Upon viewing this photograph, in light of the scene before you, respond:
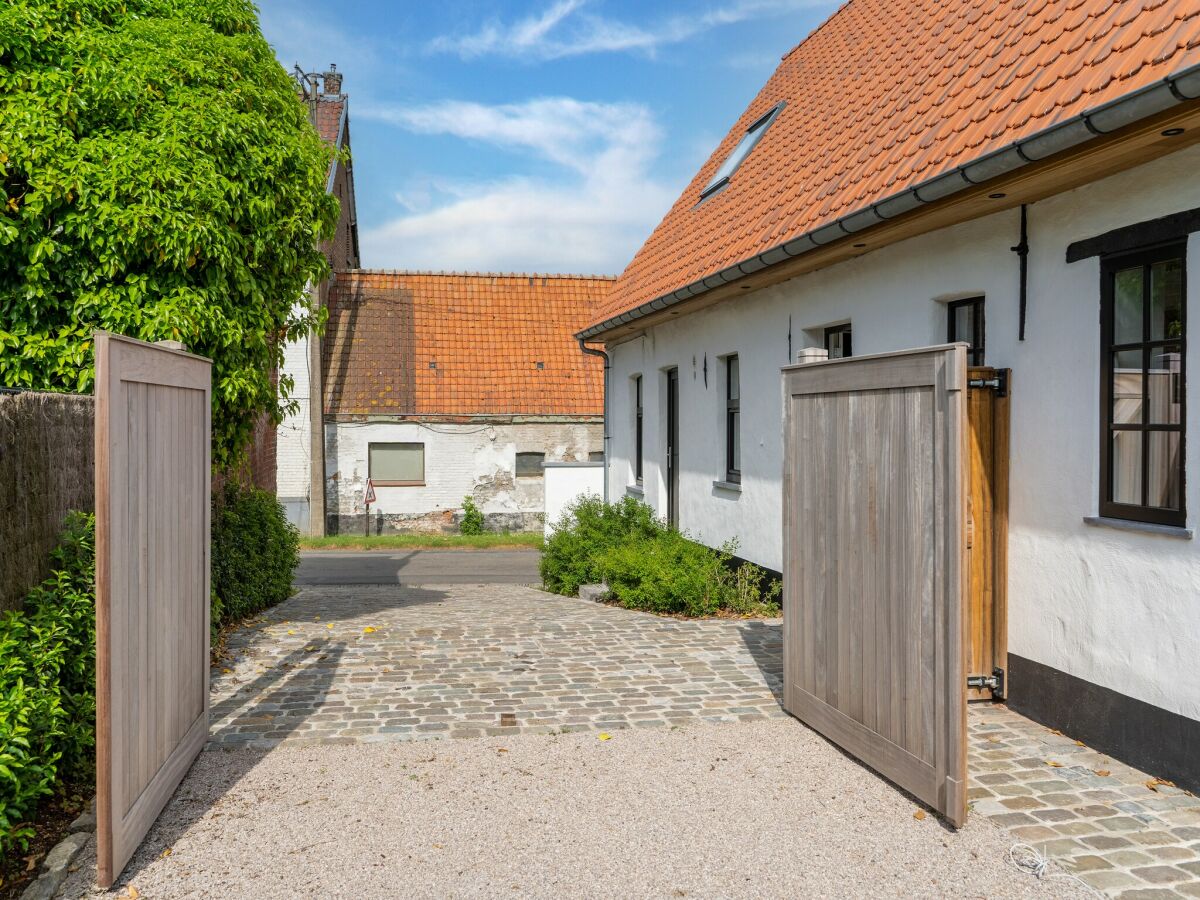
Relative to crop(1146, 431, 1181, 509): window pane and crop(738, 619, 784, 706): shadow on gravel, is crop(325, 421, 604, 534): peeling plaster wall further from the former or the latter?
crop(1146, 431, 1181, 509): window pane

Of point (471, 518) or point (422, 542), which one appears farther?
point (471, 518)

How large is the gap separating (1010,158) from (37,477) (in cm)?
523

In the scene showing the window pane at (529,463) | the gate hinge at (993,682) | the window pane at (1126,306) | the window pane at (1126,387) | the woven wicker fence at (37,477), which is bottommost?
the gate hinge at (993,682)

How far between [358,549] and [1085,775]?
1824 centimetres

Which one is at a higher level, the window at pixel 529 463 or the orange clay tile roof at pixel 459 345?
the orange clay tile roof at pixel 459 345

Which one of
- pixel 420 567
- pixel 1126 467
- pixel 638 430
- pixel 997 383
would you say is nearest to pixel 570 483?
pixel 638 430

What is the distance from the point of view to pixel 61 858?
393 centimetres

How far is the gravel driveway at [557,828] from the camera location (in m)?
3.77

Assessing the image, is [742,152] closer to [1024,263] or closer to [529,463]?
[1024,263]

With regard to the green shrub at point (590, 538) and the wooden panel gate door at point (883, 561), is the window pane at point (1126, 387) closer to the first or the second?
the wooden panel gate door at point (883, 561)

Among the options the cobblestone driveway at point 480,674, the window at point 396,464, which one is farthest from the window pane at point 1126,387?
the window at point 396,464

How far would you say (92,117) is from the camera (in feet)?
22.0

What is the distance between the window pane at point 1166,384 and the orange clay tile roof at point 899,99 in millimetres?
1299

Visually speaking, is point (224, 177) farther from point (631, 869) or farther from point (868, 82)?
point (868, 82)
